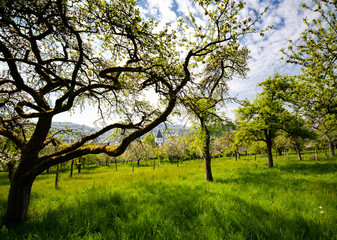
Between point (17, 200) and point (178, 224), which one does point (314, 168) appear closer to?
point (178, 224)

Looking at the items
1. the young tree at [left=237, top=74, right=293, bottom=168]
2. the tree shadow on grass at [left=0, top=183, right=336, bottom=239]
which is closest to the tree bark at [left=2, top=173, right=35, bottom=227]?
the tree shadow on grass at [left=0, top=183, right=336, bottom=239]

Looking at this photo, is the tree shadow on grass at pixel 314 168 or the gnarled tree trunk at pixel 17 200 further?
the tree shadow on grass at pixel 314 168

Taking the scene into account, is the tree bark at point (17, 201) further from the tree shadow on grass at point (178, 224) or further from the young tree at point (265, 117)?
the young tree at point (265, 117)

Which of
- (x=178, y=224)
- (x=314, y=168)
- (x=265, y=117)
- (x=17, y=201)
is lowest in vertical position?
(x=314, y=168)

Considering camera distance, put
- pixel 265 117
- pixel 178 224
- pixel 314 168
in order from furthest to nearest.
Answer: pixel 265 117 < pixel 314 168 < pixel 178 224

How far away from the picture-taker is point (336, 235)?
303 centimetres

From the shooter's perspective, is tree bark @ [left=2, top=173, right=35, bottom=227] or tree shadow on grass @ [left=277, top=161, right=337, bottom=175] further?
tree shadow on grass @ [left=277, top=161, right=337, bottom=175]

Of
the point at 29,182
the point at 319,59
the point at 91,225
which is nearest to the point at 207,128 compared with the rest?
the point at 319,59

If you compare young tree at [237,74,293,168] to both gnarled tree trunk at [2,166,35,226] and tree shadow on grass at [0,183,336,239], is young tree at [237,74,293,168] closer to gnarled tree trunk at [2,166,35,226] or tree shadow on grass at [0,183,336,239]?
tree shadow on grass at [0,183,336,239]

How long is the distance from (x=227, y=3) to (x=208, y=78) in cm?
507

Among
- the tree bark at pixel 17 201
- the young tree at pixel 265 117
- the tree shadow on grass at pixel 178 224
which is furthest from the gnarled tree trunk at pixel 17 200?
the young tree at pixel 265 117

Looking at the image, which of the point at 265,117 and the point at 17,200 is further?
the point at 265,117

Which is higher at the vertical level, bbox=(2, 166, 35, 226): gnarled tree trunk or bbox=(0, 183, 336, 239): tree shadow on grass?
bbox=(2, 166, 35, 226): gnarled tree trunk

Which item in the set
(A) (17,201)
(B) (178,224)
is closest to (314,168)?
(B) (178,224)
